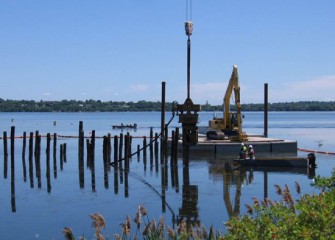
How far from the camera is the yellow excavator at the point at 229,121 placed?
166 ft

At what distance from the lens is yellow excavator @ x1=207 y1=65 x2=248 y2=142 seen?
166 ft

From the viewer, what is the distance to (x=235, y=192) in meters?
26.9

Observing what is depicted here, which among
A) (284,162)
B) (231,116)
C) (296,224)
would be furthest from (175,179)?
(296,224)

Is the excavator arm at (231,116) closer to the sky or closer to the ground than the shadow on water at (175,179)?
closer to the sky

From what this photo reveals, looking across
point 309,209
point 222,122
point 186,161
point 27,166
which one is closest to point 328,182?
point 309,209

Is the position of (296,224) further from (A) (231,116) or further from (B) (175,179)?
(A) (231,116)

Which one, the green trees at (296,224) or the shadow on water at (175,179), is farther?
the shadow on water at (175,179)

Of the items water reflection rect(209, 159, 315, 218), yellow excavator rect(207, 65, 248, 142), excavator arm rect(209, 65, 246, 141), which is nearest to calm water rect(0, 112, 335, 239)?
water reflection rect(209, 159, 315, 218)

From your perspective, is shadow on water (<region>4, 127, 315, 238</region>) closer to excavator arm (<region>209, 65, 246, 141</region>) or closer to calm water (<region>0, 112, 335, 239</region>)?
calm water (<region>0, 112, 335, 239</region>)

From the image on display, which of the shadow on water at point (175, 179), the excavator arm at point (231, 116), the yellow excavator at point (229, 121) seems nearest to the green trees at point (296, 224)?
the shadow on water at point (175, 179)

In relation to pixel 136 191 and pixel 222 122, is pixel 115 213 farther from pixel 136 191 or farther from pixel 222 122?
pixel 222 122

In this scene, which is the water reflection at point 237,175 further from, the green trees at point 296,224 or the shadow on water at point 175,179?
the green trees at point 296,224

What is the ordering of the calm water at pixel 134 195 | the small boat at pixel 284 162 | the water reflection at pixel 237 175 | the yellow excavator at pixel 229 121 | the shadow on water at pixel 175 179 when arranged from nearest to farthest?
the calm water at pixel 134 195 < the shadow on water at pixel 175 179 < the water reflection at pixel 237 175 < the small boat at pixel 284 162 < the yellow excavator at pixel 229 121

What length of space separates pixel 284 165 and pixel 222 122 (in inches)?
703
